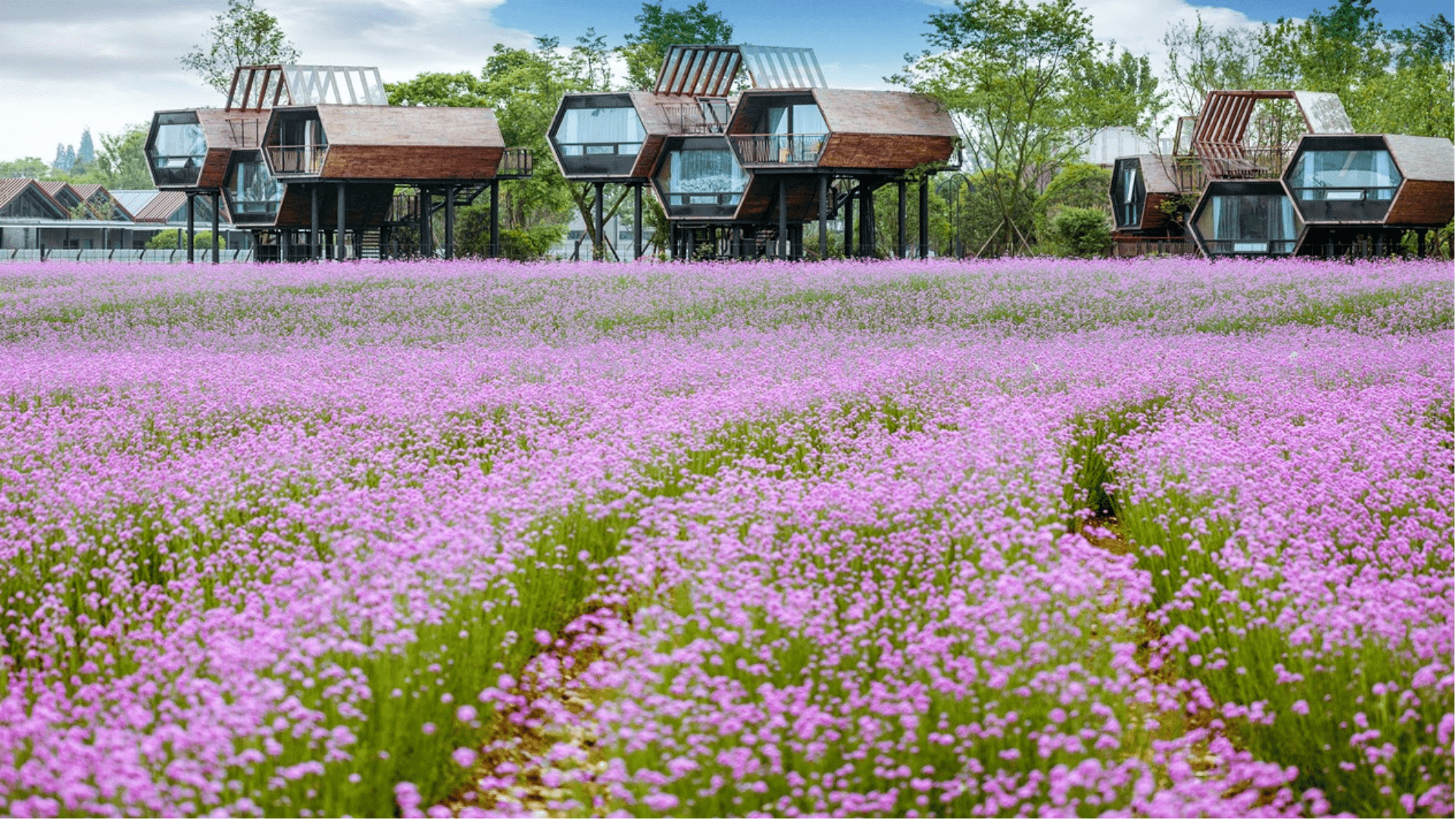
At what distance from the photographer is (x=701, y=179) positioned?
153 feet

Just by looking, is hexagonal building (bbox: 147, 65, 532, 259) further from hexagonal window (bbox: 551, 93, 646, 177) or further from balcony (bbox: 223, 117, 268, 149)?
hexagonal window (bbox: 551, 93, 646, 177)

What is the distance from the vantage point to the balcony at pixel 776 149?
41625mm

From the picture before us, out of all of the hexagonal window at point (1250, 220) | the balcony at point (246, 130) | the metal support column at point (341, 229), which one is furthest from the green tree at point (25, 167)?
the hexagonal window at point (1250, 220)

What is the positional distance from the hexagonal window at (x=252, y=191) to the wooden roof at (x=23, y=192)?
33210 mm

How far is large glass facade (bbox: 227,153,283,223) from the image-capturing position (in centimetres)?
5300

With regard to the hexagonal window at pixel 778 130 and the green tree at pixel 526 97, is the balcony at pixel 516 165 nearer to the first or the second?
the green tree at pixel 526 97

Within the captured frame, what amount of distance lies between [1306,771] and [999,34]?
4456 cm

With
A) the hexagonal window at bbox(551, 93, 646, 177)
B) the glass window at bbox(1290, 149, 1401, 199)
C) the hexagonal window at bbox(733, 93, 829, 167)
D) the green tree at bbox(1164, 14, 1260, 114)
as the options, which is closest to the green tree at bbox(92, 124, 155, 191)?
the hexagonal window at bbox(551, 93, 646, 177)

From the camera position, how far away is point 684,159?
4678 cm

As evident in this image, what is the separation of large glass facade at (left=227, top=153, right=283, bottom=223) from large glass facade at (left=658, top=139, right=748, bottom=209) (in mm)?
16135

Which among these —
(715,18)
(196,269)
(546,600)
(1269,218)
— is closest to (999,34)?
(1269,218)

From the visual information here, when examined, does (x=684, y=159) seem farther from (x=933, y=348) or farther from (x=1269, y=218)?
(x=933, y=348)

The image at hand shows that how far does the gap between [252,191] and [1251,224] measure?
3707cm

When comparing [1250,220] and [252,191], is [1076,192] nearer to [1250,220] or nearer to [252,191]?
[1250,220]
